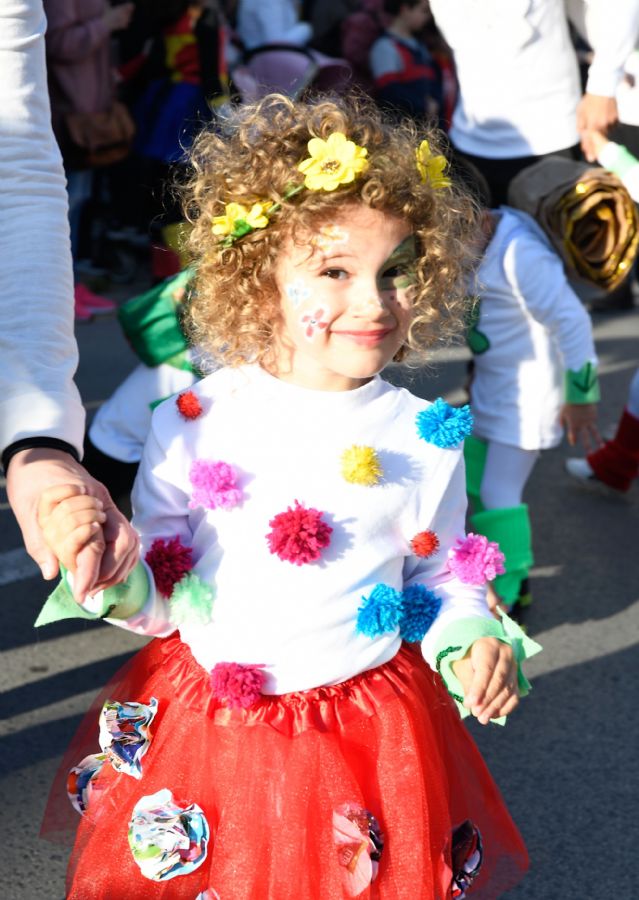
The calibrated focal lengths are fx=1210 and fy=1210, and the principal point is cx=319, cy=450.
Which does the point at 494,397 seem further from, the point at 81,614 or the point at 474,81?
the point at 81,614

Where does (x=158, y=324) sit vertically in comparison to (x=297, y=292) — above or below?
below

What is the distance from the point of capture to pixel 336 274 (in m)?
1.84

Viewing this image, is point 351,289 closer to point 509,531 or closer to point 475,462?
point 509,531

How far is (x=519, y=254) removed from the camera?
10.6 feet

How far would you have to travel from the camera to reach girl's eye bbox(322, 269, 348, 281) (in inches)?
72.4

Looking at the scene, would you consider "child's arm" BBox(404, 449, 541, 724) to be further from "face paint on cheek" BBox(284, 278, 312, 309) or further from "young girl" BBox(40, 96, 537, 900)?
"face paint on cheek" BBox(284, 278, 312, 309)

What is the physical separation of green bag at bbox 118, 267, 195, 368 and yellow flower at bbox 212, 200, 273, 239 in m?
1.51

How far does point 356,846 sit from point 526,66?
239cm

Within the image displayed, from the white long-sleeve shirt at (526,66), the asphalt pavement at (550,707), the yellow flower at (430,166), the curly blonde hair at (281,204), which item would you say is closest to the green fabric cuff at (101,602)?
the curly blonde hair at (281,204)

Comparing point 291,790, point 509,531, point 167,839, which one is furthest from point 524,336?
point 167,839

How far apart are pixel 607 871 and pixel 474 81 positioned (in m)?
2.19

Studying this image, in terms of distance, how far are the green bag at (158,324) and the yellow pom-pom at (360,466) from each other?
1612 millimetres

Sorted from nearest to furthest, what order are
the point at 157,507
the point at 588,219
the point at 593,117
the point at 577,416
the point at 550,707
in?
1. the point at 157,507
2. the point at 550,707
3. the point at 588,219
4. the point at 577,416
5. the point at 593,117

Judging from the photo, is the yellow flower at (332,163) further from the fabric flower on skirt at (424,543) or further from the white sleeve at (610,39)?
the white sleeve at (610,39)
